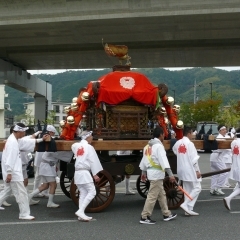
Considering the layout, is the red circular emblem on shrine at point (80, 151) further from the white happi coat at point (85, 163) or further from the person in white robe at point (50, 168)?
the person in white robe at point (50, 168)

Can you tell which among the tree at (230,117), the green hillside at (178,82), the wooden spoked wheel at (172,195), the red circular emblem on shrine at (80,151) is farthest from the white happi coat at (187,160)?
the green hillside at (178,82)

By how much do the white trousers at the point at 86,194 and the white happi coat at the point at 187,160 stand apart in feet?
5.69

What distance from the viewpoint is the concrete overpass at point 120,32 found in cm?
2139

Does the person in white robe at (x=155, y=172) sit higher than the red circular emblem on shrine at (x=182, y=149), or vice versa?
the red circular emblem on shrine at (x=182, y=149)

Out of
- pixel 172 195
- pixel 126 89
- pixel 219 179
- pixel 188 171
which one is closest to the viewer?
pixel 188 171

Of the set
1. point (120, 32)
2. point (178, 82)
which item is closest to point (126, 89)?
point (120, 32)

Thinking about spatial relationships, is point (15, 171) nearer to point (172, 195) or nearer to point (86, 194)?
point (86, 194)

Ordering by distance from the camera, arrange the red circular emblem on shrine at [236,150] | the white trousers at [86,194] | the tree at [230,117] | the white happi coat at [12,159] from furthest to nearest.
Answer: the tree at [230,117] < the red circular emblem on shrine at [236,150] < the white trousers at [86,194] < the white happi coat at [12,159]

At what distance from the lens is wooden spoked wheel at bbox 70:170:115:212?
8945mm

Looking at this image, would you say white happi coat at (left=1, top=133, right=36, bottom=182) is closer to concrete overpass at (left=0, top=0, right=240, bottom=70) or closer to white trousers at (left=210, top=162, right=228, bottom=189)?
white trousers at (left=210, top=162, right=228, bottom=189)

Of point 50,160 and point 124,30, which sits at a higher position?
point 124,30

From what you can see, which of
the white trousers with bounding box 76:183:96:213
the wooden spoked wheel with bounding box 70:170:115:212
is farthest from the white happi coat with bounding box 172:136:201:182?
the white trousers with bounding box 76:183:96:213

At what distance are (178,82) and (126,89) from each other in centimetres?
9529

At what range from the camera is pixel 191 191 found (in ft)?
28.6
